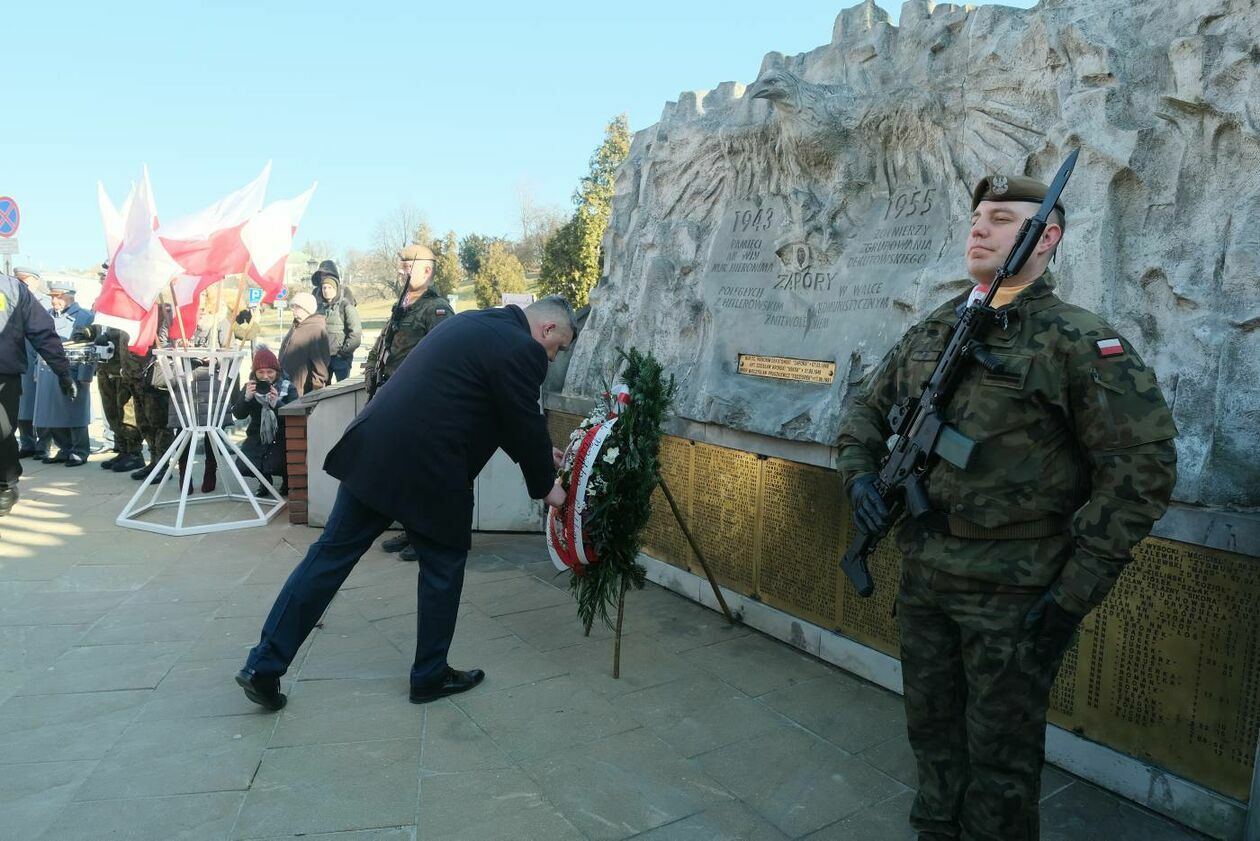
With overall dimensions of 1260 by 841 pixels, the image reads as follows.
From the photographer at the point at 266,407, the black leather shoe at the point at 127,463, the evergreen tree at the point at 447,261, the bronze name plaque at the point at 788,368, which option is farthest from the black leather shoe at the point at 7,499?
the evergreen tree at the point at 447,261

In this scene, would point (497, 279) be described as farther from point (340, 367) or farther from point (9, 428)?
point (9, 428)

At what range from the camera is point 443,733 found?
3.45 metres

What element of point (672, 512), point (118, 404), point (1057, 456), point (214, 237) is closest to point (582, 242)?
point (118, 404)

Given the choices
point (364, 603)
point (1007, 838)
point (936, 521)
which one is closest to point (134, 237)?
point (364, 603)

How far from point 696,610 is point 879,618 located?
136 centimetres

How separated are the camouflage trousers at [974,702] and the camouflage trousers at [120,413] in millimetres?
9460

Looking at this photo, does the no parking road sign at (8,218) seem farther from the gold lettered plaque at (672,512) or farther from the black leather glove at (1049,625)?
the black leather glove at (1049,625)

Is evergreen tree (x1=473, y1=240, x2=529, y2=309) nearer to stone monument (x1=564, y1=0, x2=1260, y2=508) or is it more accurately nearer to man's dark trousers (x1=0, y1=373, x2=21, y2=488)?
man's dark trousers (x1=0, y1=373, x2=21, y2=488)

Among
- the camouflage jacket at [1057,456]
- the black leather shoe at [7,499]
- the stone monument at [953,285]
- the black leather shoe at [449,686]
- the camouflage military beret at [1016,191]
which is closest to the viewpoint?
the camouflage jacket at [1057,456]

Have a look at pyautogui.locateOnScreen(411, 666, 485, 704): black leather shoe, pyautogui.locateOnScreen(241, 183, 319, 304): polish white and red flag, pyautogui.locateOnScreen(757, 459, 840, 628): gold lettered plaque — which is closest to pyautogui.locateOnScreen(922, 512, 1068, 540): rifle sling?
pyautogui.locateOnScreen(757, 459, 840, 628): gold lettered plaque

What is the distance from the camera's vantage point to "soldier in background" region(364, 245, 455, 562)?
6012 mm

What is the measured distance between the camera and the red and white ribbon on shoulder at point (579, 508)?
3.94 meters

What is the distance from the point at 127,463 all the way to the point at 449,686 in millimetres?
7431

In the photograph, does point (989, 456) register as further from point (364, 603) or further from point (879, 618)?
point (364, 603)
